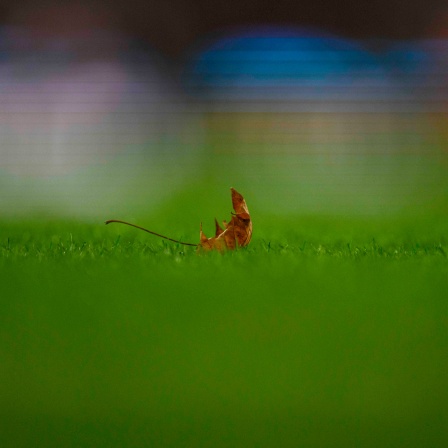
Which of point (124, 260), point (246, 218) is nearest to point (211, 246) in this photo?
point (246, 218)

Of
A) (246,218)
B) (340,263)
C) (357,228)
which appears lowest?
(340,263)

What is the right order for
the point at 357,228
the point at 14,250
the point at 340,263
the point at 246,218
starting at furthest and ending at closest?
1. the point at 357,228
2. the point at 14,250
3. the point at 246,218
4. the point at 340,263

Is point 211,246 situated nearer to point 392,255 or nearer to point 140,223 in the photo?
point 392,255

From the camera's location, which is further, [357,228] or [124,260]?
[357,228]

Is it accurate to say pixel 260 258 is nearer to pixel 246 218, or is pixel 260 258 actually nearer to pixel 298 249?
pixel 246 218

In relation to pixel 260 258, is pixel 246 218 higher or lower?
higher

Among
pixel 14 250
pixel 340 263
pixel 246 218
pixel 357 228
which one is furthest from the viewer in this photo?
pixel 357 228

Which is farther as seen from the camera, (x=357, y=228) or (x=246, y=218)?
(x=357, y=228)

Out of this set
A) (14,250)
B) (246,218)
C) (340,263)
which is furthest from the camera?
(14,250)

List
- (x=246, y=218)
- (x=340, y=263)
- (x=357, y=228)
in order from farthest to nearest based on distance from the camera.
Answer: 1. (x=357, y=228)
2. (x=246, y=218)
3. (x=340, y=263)
